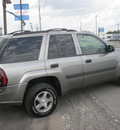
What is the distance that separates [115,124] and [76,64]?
4.70 feet

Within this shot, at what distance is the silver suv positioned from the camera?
2.51 metres

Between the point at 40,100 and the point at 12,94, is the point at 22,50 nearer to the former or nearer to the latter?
the point at 12,94

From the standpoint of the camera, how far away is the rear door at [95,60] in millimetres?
3371

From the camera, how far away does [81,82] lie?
3314 mm

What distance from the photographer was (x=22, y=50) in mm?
2697

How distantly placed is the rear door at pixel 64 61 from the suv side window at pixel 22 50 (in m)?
0.24

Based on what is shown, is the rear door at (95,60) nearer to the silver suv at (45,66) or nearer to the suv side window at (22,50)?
the silver suv at (45,66)

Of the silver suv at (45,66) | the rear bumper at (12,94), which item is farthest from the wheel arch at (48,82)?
the rear bumper at (12,94)

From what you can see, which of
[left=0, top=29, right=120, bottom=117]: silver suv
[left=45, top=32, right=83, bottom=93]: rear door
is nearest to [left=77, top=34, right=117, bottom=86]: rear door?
[left=0, top=29, right=120, bottom=117]: silver suv

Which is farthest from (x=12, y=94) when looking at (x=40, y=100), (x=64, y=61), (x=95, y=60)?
(x=95, y=60)

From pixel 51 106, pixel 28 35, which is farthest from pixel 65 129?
pixel 28 35

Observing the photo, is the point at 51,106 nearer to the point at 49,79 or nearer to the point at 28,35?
the point at 49,79

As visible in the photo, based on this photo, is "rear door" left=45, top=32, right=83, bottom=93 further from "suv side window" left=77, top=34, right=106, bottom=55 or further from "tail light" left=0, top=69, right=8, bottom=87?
"tail light" left=0, top=69, right=8, bottom=87

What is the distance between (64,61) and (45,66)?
1.56 feet
